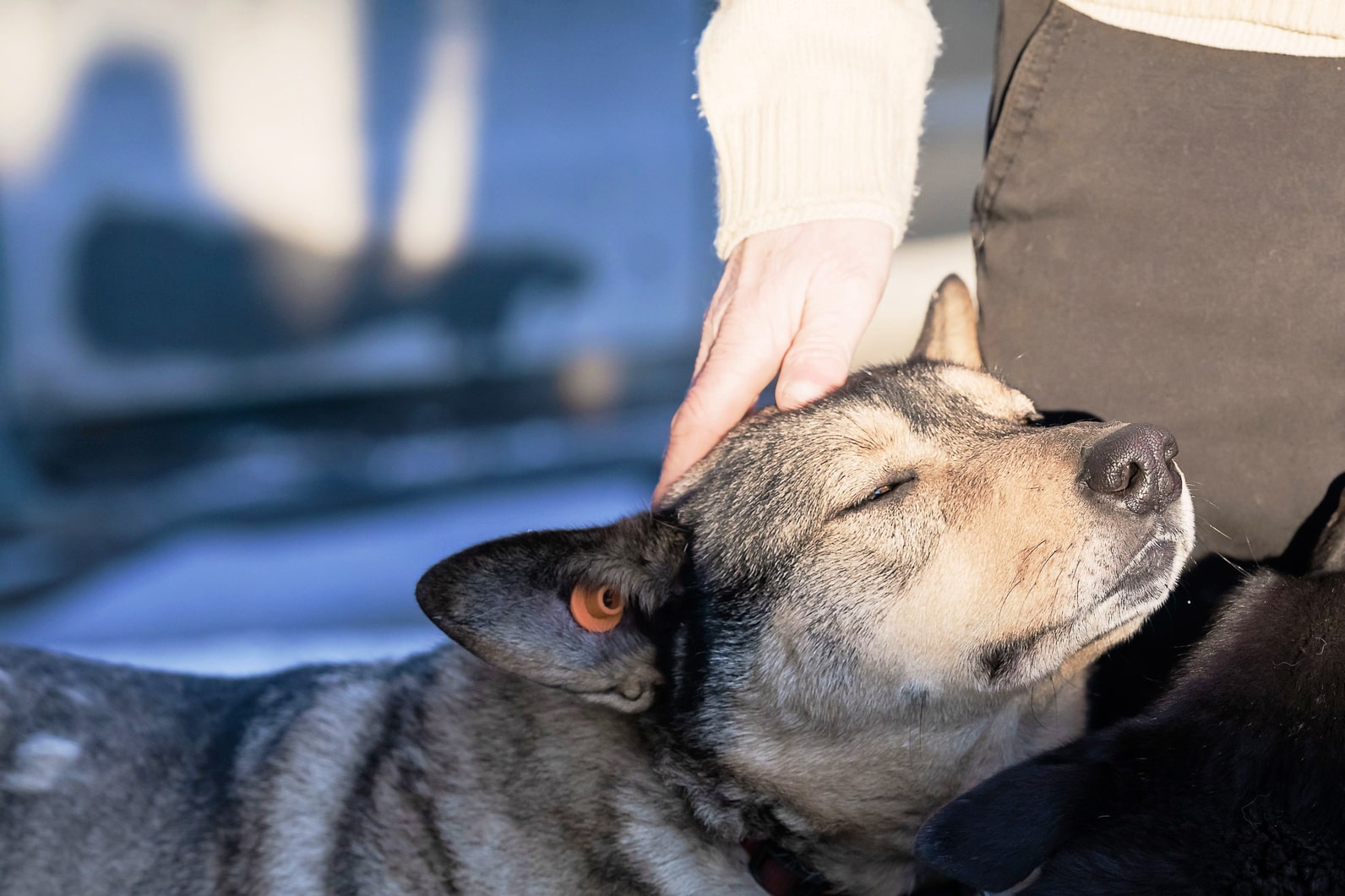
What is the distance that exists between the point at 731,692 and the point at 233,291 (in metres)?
4.27

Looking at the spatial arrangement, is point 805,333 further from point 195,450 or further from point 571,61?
point 195,450

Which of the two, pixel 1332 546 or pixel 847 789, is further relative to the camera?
pixel 847 789

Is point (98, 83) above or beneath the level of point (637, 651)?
above

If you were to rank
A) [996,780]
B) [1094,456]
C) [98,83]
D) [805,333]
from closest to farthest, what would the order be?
[996,780], [1094,456], [805,333], [98,83]

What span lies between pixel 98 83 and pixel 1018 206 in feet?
14.7

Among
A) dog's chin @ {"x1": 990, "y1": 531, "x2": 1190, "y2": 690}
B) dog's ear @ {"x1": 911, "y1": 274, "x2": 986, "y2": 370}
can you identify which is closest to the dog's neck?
dog's chin @ {"x1": 990, "y1": 531, "x2": 1190, "y2": 690}

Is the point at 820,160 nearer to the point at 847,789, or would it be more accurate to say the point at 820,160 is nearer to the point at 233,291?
the point at 847,789

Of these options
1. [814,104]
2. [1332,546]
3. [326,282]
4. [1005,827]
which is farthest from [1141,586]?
[326,282]

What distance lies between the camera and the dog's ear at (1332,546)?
2162 mm

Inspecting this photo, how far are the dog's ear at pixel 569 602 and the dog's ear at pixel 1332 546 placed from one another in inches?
→ 50.9

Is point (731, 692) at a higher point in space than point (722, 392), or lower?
lower

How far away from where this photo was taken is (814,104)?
103 inches

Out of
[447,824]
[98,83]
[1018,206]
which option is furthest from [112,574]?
[1018,206]

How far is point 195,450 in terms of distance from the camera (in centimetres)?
584
